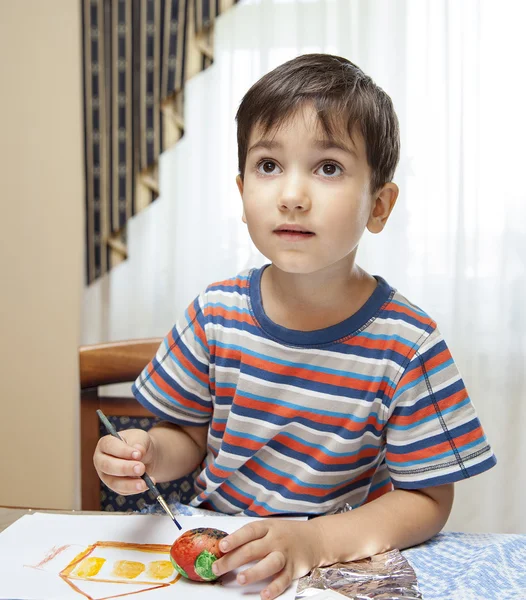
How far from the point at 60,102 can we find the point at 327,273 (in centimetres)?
177

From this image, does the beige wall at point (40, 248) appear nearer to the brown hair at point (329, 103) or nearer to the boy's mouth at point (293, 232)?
the brown hair at point (329, 103)

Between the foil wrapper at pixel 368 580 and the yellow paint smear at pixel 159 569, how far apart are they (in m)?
0.13

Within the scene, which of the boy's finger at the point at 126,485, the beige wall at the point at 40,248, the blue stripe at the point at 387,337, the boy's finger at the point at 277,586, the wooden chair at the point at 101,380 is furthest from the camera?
the beige wall at the point at 40,248

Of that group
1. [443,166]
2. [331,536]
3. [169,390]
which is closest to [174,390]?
[169,390]

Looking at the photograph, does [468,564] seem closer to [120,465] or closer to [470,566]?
[470,566]

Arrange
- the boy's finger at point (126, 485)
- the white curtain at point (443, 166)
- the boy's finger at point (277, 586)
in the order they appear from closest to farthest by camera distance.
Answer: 1. the boy's finger at point (277, 586)
2. the boy's finger at point (126, 485)
3. the white curtain at point (443, 166)

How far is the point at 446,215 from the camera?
6.91ft

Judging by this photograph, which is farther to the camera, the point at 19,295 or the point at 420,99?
the point at 19,295

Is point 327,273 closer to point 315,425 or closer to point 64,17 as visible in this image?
point 315,425

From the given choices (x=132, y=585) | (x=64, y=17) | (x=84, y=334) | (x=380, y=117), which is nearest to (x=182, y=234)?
(x=84, y=334)

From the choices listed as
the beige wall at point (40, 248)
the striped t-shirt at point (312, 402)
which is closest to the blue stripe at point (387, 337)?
the striped t-shirt at point (312, 402)

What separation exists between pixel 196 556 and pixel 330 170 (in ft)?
1.50

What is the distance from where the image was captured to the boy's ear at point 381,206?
A: 2.98ft

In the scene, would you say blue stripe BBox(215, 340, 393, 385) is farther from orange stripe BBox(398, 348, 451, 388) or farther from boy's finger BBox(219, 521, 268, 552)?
boy's finger BBox(219, 521, 268, 552)
